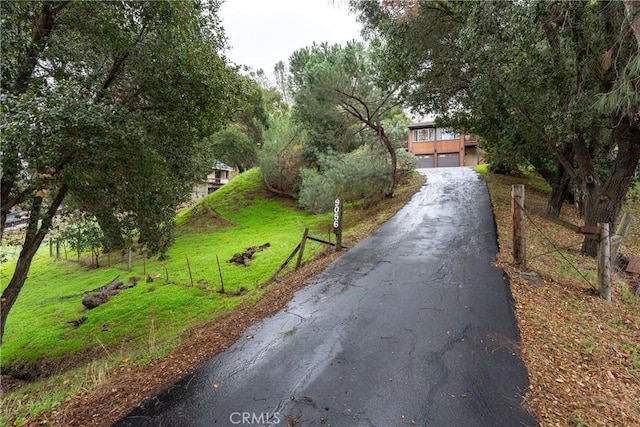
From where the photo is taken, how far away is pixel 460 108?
566 inches

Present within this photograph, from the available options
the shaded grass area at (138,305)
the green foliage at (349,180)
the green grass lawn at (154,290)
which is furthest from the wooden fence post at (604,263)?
the green foliage at (349,180)

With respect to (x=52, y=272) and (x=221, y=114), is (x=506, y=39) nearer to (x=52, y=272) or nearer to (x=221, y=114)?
(x=221, y=114)

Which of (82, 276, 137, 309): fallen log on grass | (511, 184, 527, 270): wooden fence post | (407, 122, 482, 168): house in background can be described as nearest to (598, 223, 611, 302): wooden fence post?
(511, 184, 527, 270): wooden fence post

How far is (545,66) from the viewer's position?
8.03 metres

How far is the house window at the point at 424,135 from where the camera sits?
37938 mm

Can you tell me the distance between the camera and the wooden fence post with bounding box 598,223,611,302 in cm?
593

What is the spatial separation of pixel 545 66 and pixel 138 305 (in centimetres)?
1323

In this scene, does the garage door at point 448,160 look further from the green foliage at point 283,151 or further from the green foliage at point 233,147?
the green foliage at point 233,147

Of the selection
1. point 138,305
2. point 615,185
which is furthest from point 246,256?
point 615,185

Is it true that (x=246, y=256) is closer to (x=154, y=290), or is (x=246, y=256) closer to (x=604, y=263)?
(x=154, y=290)

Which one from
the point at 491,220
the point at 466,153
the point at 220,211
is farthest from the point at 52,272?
the point at 466,153

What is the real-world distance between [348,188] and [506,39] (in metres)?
9.27

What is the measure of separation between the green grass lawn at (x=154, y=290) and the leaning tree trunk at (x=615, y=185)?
7.77m

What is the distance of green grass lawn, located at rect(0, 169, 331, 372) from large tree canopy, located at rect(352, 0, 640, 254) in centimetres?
728
